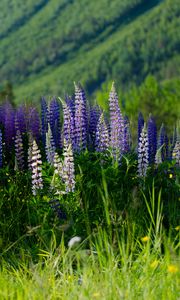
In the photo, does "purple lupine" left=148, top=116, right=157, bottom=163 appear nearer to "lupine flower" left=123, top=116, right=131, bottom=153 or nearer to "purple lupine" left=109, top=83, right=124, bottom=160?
"lupine flower" left=123, top=116, right=131, bottom=153

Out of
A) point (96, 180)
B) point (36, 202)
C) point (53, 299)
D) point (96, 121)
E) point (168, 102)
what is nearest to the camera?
point (53, 299)

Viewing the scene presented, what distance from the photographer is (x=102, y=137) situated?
7520 millimetres

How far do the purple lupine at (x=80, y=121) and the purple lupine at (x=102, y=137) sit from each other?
161mm

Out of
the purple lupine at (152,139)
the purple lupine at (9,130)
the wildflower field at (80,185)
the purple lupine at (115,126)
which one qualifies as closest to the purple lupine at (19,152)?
the wildflower field at (80,185)

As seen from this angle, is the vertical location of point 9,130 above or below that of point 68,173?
above

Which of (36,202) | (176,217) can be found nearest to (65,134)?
(36,202)

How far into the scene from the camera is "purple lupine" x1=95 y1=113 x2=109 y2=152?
747cm

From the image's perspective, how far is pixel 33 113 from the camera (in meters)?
8.37

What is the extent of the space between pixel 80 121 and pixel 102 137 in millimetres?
344

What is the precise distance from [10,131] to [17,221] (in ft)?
5.25

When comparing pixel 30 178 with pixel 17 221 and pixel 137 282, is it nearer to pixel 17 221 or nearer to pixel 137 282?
pixel 17 221

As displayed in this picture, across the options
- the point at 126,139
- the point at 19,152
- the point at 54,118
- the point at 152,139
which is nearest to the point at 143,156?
the point at 126,139

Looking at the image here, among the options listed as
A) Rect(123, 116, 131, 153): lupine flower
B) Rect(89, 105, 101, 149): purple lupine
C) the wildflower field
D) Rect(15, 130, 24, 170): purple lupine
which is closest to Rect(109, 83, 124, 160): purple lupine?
the wildflower field

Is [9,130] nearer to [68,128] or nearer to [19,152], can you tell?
[19,152]
